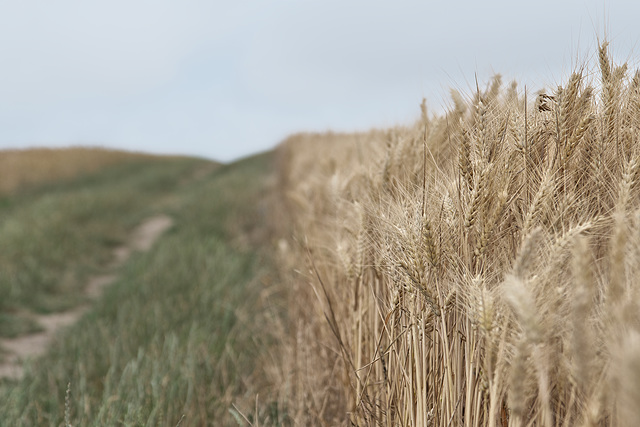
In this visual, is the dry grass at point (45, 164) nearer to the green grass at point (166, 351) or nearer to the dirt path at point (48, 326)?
the dirt path at point (48, 326)

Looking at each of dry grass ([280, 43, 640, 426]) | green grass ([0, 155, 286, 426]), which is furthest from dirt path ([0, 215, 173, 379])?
dry grass ([280, 43, 640, 426])

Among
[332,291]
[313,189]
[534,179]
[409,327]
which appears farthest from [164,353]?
[534,179]

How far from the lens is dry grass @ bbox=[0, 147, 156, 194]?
13.6 meters

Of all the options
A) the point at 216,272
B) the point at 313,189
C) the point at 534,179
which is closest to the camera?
the point at 534,179

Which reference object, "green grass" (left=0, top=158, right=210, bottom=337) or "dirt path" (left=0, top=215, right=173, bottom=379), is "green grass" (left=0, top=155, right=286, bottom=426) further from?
"green grass" (left=0, top=158, right=210, bottom=337)

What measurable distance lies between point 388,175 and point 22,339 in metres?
3.88

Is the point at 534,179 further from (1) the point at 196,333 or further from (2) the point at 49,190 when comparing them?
(2) the point at 49,190

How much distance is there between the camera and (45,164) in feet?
52.0

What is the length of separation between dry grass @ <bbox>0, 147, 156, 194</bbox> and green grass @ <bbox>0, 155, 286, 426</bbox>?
10.7m

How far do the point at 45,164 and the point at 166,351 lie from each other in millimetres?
15846

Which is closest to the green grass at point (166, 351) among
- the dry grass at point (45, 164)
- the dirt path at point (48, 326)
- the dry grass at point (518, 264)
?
the dirt path at point (48, 326)

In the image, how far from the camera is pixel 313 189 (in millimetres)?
3471

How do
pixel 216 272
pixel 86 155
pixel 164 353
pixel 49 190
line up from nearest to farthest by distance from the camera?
1. pixel 164 353
2. pixel 216 272
3. pixel 49 190
4. pixel 86 155

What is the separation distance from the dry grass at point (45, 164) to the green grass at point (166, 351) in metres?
10.7
